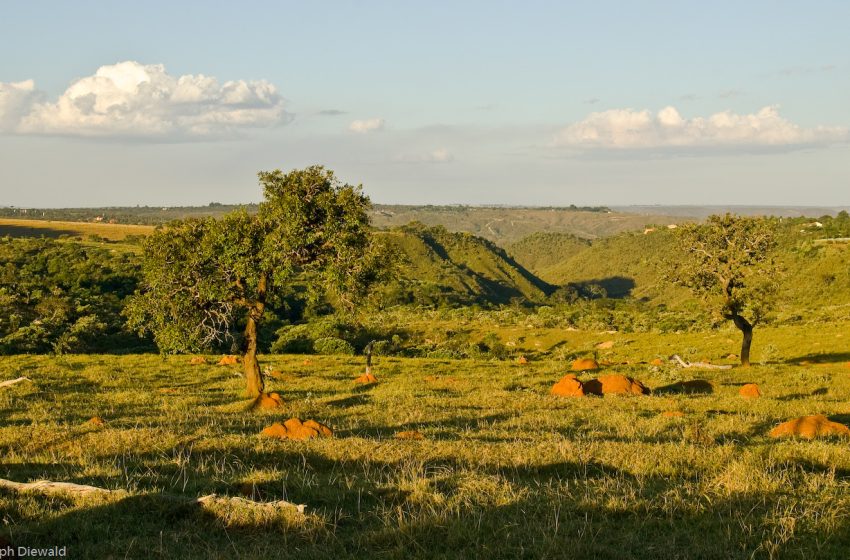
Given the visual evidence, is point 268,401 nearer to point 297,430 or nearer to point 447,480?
point 297,430

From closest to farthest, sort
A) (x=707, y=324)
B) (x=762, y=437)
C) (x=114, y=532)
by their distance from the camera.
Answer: (x=114, y=532)
(x=762, y=437)
(x=707, y=324)

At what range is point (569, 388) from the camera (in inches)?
1002

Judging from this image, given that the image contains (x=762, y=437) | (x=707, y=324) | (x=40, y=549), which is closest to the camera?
(x=40, y=549)

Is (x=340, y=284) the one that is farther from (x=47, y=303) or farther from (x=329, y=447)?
(x=47, y=303)

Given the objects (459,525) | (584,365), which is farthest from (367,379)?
(459,525)

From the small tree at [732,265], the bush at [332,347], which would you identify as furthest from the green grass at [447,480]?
the bush at [332,347]

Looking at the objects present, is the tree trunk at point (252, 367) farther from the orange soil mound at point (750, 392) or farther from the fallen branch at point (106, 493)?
the orange soil mound at point (750, 392)

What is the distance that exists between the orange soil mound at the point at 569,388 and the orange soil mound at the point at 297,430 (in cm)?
1238

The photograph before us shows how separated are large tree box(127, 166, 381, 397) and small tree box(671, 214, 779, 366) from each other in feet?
74.5

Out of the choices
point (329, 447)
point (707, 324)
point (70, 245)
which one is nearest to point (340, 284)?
point (329, 447)

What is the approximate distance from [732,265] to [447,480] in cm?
3318

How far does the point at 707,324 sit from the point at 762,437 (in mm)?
74037

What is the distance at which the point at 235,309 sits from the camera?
83.6 feet

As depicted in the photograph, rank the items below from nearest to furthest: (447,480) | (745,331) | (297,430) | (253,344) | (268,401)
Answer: (447,480)
(297,430)
(268,401)
(253,344)
(745,331)
